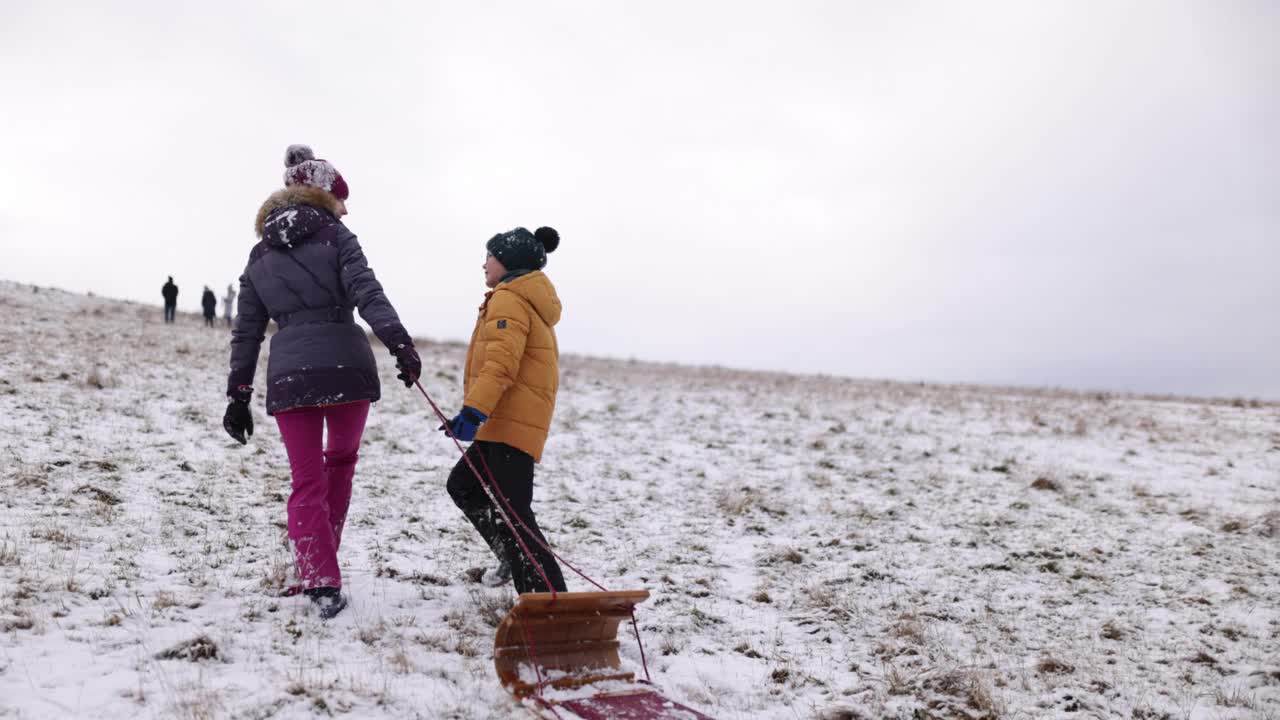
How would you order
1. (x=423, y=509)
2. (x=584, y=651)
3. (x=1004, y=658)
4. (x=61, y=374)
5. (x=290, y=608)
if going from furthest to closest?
(x=61, y=374) < (x=423, y=509) < (x=1004, y=658) < (x=290, y=608) < (x=584, y=651)

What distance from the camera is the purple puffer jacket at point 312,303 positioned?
420cm

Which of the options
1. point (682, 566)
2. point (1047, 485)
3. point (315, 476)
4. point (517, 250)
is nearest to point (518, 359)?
point (517, 250)

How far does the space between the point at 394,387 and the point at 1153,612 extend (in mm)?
11553

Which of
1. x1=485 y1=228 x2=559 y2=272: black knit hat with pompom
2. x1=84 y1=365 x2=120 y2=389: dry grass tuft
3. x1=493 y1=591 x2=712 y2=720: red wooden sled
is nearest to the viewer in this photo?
x1=493 y1=591 x2=712 y2=720: red wooden sled

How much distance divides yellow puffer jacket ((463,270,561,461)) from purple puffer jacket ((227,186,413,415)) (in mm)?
440

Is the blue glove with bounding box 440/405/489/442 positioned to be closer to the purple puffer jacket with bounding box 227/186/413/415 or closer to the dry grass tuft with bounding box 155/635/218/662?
the purple puffer jacket with bounding box 227/186/413/415

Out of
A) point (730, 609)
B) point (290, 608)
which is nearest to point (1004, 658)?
point (730, 609)

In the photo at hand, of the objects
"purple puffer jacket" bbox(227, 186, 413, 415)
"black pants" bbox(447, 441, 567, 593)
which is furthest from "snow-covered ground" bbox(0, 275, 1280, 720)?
"purple puffer jacket" bbox(227, 186, 413, 415)

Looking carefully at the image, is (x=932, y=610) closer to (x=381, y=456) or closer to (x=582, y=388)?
(x=381, y=456)

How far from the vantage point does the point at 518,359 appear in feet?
14.1

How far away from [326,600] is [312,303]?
165 centimetres

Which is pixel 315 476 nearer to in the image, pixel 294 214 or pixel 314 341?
pixel 314 341

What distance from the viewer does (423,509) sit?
720 centimetres

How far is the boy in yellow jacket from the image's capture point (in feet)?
14.1
